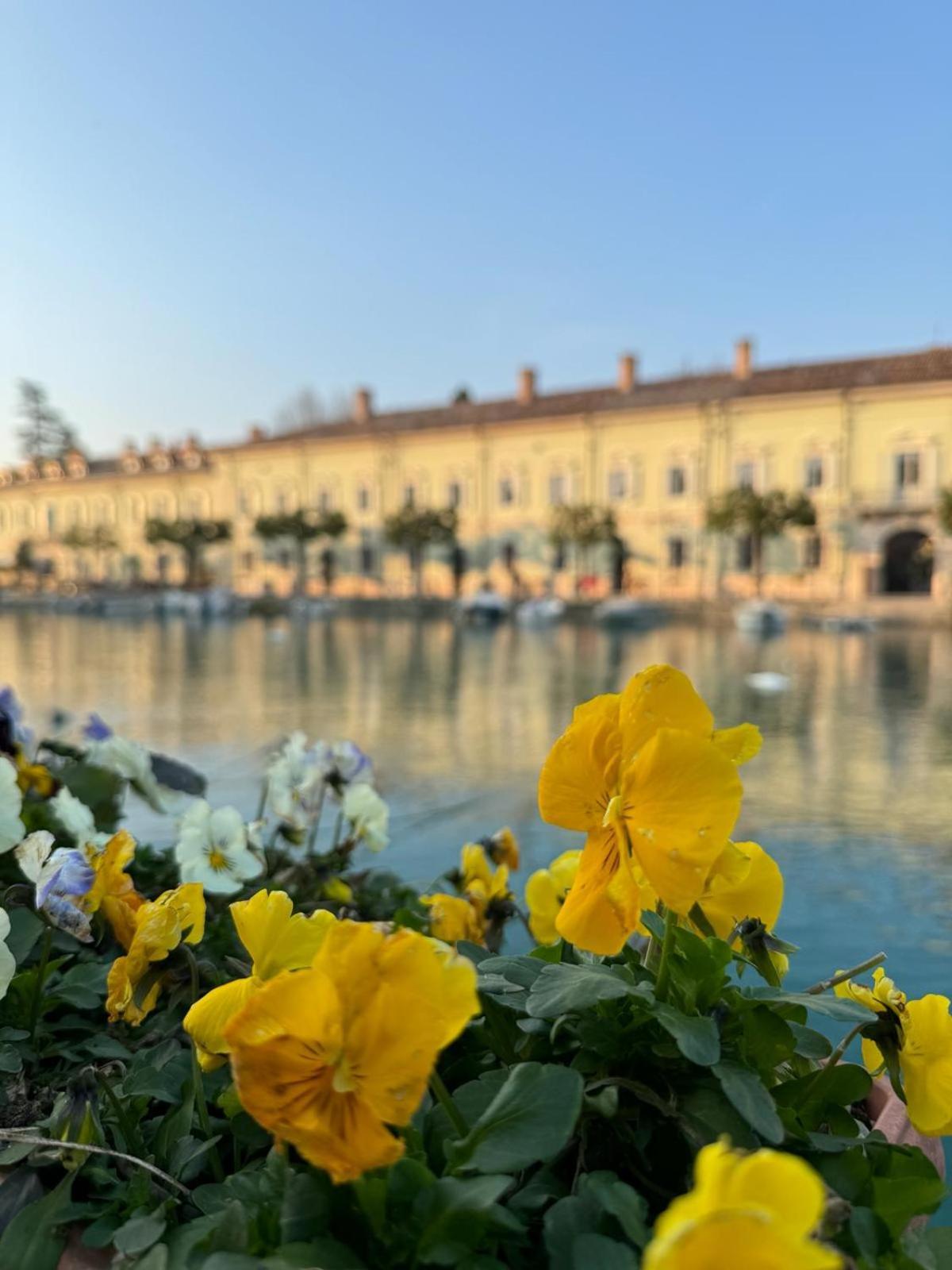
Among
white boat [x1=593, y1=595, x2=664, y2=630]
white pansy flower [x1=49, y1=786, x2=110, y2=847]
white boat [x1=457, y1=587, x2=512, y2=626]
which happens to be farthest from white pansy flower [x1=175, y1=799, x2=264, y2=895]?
white boat [x1=457, y1=587, x2=512, y2=626]

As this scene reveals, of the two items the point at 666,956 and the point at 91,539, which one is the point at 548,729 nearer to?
the point at 666,956

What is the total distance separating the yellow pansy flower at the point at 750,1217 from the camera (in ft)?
1.39

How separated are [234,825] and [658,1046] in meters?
0.94

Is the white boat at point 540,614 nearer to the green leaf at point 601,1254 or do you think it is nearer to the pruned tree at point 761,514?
the pruned tree at point 761,514

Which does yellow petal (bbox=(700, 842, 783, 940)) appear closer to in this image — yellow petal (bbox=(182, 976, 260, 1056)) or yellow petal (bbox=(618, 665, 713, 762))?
yellow petal (bbox=(618, 665, 713, 762))

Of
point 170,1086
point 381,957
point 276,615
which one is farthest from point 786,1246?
point 276,615

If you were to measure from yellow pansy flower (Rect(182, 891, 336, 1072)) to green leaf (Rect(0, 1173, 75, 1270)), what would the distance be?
142mm

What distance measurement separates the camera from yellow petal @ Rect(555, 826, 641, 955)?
28.2 inches

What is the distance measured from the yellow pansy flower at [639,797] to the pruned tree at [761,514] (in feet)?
82.4

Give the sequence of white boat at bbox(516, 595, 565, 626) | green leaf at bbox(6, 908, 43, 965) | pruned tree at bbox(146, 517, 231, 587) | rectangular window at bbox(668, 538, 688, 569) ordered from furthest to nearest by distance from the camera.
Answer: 1. pruned tree at bbox(146, 517, 231, 587)
2. rectangular window at bbox(668, 538, 688, 569)
3. white boat at bbox(516, 595, 565, 626)
4. green leaf at bbox(6, 908, 43, 965)

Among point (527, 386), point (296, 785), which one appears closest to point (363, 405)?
point (527, 386)

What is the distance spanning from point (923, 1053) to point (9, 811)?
974 millimetres

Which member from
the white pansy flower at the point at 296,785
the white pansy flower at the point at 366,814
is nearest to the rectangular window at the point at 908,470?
the white pansy flower at the point at 296,785

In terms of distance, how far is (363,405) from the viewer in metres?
40.8
